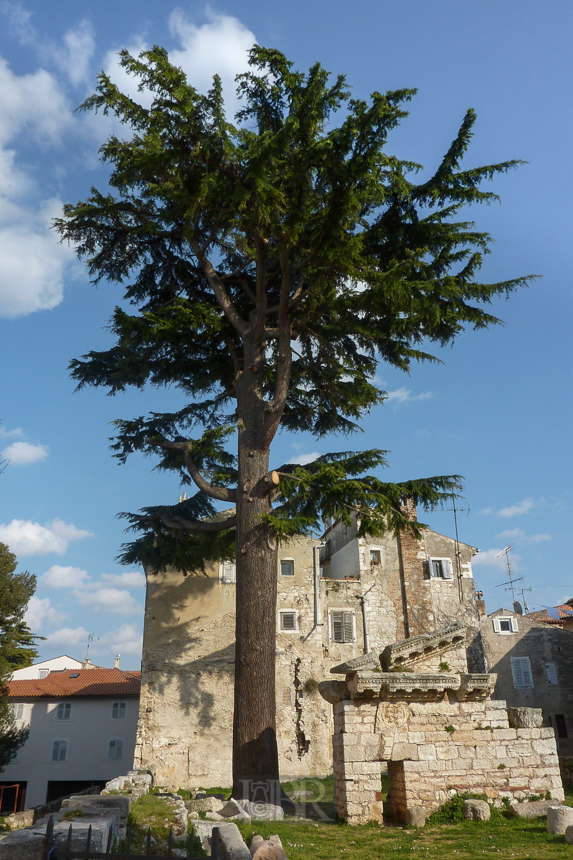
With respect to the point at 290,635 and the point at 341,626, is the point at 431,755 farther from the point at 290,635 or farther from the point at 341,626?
the point at 341,626

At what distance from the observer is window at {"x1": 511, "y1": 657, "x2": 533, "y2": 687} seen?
25.9 metres

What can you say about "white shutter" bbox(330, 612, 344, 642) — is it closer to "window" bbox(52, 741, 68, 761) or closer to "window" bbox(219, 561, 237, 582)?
"window" bbox(219, 561, 237, 582)

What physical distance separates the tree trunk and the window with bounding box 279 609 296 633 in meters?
10.5

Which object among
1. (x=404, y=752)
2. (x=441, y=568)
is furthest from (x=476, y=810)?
(x=441, y=568)

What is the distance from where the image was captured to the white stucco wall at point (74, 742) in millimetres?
27062

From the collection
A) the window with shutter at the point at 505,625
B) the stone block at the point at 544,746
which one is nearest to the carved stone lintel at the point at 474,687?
the stone block at the point at 544,746

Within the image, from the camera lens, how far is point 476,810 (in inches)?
393

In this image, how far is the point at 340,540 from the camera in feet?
89.8

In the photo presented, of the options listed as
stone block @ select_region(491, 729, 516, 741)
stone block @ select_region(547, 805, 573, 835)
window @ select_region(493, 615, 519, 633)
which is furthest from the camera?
window @ select_region(493, 615, 519, 633)

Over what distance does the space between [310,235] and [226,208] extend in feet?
5.85

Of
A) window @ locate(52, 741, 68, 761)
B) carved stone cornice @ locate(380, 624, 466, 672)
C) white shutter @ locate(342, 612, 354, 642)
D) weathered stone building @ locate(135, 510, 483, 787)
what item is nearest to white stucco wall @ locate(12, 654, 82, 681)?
window @ locate(52, 741, 68, 761)

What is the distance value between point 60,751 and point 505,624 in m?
19.4

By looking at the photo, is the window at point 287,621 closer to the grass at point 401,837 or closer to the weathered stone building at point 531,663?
the weathered stone building at point 531,663

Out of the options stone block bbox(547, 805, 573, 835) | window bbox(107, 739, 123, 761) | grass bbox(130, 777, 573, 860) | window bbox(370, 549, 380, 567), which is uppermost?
window bbox(370, 549, 380, 567)
